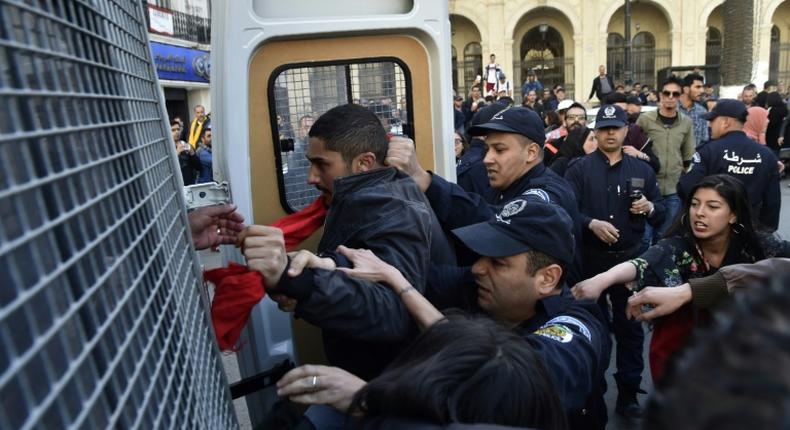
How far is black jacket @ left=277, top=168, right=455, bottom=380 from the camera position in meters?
1.74

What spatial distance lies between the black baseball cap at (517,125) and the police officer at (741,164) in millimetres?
2320

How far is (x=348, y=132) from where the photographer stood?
245 cm

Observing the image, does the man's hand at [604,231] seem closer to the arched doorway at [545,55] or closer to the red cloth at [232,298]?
the red cloth at [232,298]

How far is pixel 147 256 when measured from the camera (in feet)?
3.49

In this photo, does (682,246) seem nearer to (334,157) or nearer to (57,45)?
(334,157)

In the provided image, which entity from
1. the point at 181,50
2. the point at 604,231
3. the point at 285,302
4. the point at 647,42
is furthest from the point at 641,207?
the point at 647,42

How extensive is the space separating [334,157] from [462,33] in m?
33.5

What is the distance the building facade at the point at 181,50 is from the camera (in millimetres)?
20875

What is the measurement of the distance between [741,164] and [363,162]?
4002 mm

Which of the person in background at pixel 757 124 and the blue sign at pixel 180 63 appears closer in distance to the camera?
the person in background at pixel 757 124

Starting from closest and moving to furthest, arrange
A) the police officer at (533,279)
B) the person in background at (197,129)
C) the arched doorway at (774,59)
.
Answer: the police officer at (533,279), the person in background at (197,129), the arched doorway at (774,59)

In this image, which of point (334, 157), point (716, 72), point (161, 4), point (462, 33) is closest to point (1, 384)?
point (334, 157)

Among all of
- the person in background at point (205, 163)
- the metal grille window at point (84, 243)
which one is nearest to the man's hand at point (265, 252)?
the metal grille window at point (84, 243)

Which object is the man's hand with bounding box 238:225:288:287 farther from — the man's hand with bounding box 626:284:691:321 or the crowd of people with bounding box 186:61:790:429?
the man's hand with bounding box 626:284:691:321
